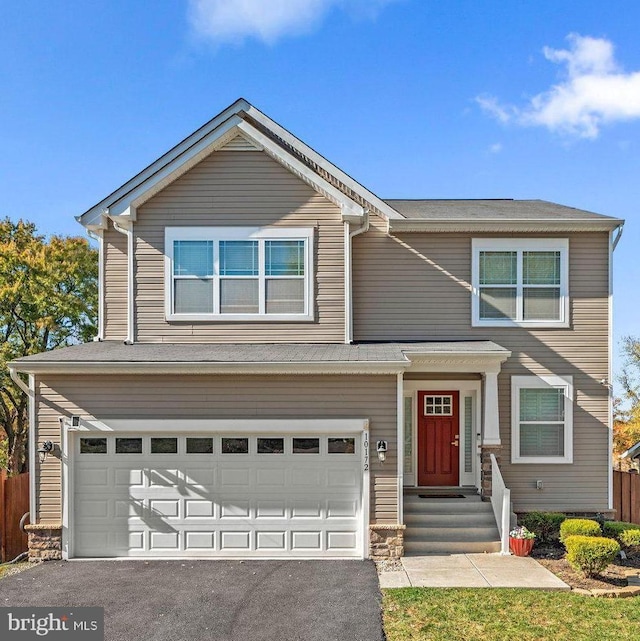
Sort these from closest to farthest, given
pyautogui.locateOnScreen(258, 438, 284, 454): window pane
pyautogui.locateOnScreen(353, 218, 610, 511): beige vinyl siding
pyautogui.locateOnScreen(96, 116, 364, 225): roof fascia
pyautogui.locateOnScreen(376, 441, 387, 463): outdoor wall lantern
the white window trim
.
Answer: pyautogui.locateOnScreen(376, 441, 387, 463): outdoor wall lantern
pyautogui.locateOnScreen(258, 438, 284, 454): window pane
pyautogui.locateOnScreen(96, 116, 364, 225): roof fascia
pyautogui.locateOnScreen(353, 218, 610, 511): beige vinyl siding
the white window trim

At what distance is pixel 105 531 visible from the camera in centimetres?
874

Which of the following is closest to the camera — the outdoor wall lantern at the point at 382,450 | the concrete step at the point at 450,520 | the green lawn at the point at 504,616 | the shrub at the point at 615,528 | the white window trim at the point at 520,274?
the green lawn at the point at 504,616

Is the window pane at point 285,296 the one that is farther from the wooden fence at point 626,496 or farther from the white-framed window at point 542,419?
the wooden fence at point 626,496

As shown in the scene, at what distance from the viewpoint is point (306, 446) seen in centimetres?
888

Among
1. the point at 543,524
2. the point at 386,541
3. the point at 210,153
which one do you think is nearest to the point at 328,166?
the point at 210,153

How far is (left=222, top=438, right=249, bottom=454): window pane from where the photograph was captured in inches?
350

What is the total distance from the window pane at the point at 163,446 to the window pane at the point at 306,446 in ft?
6.98

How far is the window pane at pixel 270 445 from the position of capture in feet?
29.1

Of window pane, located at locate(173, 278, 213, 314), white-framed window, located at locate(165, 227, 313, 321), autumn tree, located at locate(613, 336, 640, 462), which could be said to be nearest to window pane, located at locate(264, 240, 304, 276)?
white-framed window, located at locate(165, 227, 313, 321)

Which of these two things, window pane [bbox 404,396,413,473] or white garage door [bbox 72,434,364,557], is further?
window pane [bbox 404,396,413,473]

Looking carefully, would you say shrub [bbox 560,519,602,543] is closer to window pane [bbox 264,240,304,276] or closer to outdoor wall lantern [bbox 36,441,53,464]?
window pane [bbox 264,240,304,276]

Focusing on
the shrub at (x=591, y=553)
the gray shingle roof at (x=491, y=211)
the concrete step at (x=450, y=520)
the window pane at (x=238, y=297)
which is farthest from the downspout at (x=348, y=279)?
the shrub at (x=591, y=553)

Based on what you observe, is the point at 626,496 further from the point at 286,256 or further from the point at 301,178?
the point at 301,178

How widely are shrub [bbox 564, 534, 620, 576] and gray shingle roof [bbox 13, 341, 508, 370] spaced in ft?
11.1
